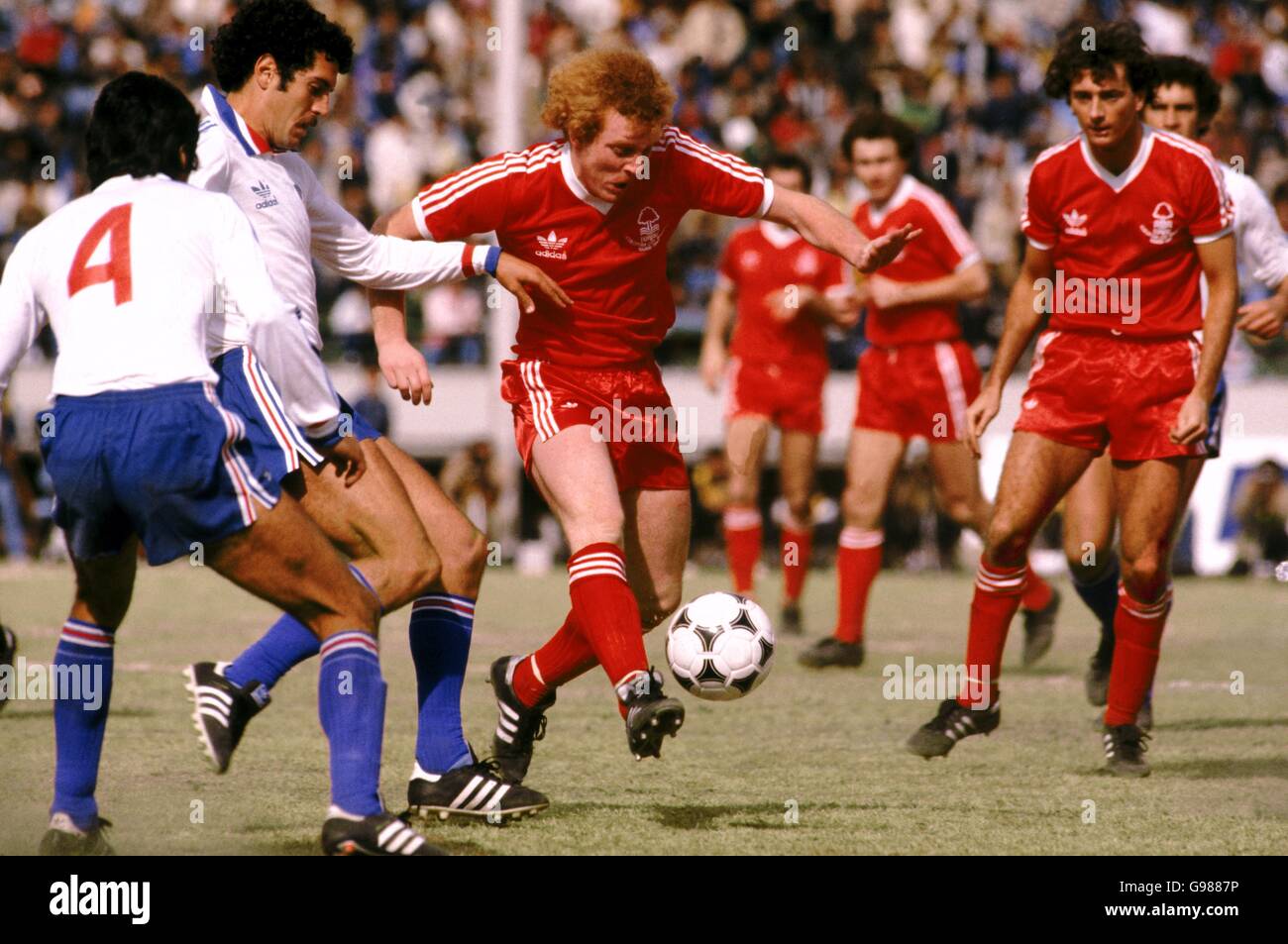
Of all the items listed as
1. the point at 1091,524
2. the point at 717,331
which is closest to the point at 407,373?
the point at 1091,524

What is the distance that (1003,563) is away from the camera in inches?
266

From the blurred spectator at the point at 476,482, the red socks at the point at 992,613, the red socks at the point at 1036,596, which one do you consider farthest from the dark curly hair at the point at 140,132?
the blurred spectator at the point at 476,482

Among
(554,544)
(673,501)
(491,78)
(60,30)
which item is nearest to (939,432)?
(673,501)

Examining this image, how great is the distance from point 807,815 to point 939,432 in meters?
4.37

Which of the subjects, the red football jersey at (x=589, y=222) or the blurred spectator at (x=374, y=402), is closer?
the red football jersey at (x=589, y=222)

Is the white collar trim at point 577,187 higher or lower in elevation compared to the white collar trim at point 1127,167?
lower

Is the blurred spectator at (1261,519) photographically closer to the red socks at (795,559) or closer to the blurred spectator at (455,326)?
the red socks at (795,559)

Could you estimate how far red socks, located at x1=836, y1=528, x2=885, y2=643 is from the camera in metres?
9.71

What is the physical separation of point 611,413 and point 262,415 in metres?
1.48

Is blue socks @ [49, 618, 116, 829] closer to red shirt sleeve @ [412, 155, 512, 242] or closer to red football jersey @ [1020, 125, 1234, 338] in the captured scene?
red shirt sleeve @ [412, 155, 512, 242]

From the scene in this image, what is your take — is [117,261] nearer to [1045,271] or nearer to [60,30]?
[1045,271]

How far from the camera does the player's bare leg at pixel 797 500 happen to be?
10992 mm

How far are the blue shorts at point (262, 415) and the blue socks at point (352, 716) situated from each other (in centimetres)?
43

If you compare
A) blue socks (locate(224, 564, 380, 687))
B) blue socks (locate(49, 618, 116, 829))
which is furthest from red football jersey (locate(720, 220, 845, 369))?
blue socks (locate(49, 618, 116, 829))
